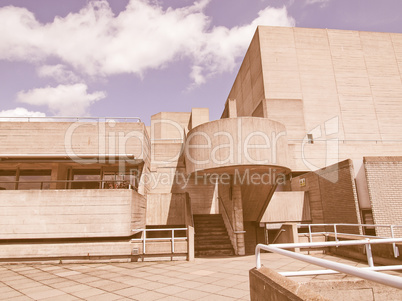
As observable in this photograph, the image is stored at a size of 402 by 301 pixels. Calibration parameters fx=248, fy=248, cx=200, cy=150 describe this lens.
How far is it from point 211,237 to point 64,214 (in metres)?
8.65

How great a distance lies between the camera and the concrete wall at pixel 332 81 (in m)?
28.0

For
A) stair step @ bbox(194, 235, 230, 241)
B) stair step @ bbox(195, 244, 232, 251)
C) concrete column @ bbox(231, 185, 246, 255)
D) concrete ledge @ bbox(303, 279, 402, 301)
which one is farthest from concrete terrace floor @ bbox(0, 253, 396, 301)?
stair step @ bbox(194, 235, 230, 241)

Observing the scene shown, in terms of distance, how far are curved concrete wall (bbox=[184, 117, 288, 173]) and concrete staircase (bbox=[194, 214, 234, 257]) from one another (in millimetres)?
5167

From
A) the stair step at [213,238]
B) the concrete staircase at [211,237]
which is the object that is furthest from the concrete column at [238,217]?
the stair step at [213,238]

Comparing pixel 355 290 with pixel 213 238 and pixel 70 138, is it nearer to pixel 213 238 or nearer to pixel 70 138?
pixel 213 238

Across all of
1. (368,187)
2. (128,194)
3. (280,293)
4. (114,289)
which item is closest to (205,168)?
(128,194)

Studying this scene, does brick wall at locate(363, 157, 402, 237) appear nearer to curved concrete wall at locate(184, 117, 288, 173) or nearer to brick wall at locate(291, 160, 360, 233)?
brick wall at locate(291, 160, 360, 233)

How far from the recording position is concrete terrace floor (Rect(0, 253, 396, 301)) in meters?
6.42

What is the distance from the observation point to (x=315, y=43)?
30312mm

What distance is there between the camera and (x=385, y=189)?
12945mm

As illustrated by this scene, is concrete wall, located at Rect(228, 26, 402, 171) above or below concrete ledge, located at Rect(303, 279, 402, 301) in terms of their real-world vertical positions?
above

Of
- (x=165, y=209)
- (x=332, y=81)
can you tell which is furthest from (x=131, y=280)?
(x=332, y=81)

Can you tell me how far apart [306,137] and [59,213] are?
77.6ft

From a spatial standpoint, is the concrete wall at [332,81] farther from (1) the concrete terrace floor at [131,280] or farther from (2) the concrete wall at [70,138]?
(1) the concrete terrace floor at [131,280]
